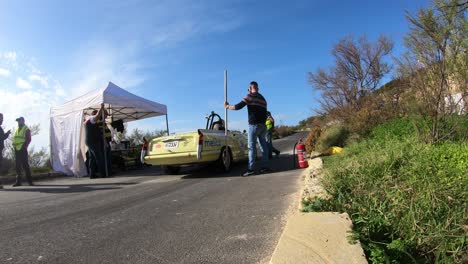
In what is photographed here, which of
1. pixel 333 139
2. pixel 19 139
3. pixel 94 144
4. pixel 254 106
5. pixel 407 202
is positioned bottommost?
pixel 407 202

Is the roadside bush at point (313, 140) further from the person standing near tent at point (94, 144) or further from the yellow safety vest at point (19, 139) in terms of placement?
the yellow safety vest at point (19, 139)

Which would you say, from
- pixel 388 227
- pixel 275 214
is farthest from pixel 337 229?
pixel 275 214

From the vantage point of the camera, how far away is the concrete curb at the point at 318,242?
93.3 inches

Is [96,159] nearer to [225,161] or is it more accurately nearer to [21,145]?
[21,145]

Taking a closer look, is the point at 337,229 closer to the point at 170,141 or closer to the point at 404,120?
the point at 404,120

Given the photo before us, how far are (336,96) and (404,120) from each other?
43.1 ft

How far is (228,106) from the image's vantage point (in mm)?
8211

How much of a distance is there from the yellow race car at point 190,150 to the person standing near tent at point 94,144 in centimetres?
216

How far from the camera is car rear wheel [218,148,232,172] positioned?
8891 millimetres

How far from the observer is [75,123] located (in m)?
11.3

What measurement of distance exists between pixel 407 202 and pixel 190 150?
5.51 metres

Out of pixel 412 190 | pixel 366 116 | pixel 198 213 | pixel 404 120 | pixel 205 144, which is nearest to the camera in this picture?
pixel 412 190

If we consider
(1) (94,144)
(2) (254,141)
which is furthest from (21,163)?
(2) (254,141)

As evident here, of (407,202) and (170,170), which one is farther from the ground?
(170,170)
